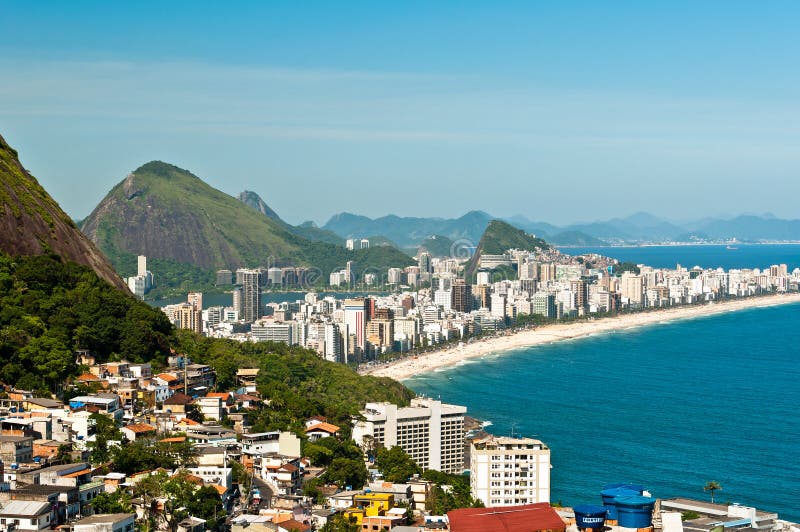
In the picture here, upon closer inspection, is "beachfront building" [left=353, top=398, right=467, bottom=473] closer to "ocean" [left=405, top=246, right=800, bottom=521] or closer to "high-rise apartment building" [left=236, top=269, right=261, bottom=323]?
"ocean" [left=405, top=246, right=800, bottom=521]

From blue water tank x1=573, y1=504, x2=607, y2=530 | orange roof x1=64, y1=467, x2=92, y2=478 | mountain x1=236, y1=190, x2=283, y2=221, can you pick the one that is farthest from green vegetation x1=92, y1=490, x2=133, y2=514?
mountain x1=236, y1=190, x2=283, y2=221

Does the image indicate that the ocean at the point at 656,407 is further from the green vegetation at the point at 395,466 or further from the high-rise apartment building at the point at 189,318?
the high-rise apartment building at the point at 189,318

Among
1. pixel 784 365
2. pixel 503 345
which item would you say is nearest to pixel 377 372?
pixel 503 345

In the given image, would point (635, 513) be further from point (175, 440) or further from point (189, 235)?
point (189, 235)

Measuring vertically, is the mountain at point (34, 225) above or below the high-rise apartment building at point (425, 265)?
above

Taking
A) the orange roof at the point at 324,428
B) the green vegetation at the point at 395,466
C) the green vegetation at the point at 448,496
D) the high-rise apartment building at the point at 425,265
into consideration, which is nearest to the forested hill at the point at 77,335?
the orange roof at the point at 324,428
